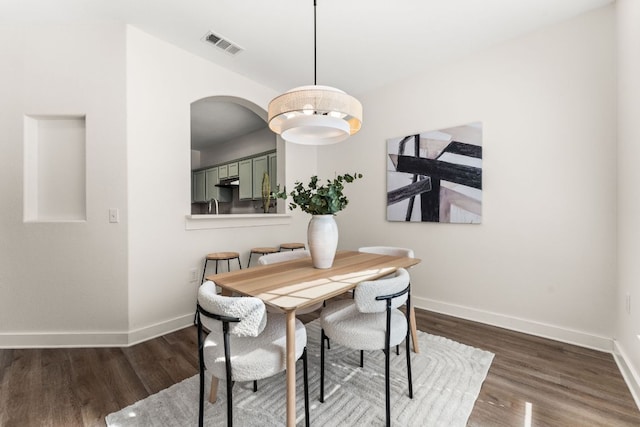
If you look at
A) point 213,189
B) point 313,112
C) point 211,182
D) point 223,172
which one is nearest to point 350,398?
point 313,112

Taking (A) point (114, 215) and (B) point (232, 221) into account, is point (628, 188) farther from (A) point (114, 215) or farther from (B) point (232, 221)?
(A) point (114, 215)

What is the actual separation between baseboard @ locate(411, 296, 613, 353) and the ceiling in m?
2.55

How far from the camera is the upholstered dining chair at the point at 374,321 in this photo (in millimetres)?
1383

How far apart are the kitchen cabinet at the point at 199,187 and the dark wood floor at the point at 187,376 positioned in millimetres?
4307

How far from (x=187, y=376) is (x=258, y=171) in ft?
11.4

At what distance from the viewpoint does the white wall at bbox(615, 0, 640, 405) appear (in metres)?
1.70

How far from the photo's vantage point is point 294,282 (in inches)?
60.1

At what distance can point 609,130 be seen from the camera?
2104 millimetres

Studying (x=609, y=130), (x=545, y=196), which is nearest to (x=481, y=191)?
(x=545, y=196)

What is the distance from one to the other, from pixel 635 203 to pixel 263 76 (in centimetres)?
336

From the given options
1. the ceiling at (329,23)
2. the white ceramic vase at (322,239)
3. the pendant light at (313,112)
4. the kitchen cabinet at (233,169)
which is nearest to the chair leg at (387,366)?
the white ceramic vase at (322,239)

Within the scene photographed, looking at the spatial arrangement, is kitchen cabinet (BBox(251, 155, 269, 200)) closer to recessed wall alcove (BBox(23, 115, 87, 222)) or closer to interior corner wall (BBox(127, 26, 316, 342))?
interior corner wall (BBox(127, 26, 316, 342))

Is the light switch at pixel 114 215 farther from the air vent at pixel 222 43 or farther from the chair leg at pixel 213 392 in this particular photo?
the air vent at pixel 222 43

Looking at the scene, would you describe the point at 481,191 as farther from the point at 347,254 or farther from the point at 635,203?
the point at 347,254
